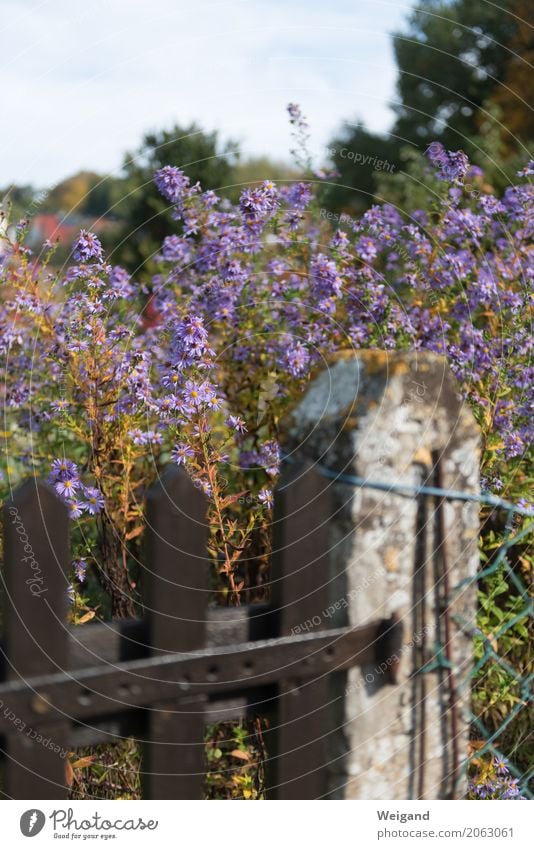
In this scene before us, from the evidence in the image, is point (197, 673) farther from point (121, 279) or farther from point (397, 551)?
point (121, 279)

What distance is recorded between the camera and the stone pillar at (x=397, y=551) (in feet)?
5.98

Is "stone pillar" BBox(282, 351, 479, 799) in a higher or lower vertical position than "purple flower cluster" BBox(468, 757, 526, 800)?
higher

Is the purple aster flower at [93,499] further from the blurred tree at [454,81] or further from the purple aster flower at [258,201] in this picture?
the blurred tree at [454,81]

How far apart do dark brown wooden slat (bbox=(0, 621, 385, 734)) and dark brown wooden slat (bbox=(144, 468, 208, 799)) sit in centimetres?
3

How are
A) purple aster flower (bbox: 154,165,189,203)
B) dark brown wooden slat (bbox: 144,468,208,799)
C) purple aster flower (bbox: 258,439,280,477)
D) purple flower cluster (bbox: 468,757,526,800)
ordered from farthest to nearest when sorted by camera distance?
1. purple aster flower (bbox: 154,165,189,203)
2. purple aster flower (bbox: 258,439,280,477)
3. purple flower cluster (bbox: 468,757,526,800)
4. dark brown wooden slat (bbox: 144,468,208,799)

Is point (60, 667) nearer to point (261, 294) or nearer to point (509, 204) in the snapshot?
point (261, 294)

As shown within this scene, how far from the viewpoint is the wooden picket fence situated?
153cm

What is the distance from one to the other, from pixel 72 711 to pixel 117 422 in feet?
5.43

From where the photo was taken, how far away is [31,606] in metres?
1.55

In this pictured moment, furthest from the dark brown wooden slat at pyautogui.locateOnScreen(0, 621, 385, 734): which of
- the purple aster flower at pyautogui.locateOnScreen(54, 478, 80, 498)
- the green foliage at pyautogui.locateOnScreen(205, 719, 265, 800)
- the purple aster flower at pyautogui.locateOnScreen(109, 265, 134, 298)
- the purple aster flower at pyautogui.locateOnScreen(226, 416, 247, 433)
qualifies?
the purple aster flower at pyautogui.locateOnScreen(109, 265, 134, 298)

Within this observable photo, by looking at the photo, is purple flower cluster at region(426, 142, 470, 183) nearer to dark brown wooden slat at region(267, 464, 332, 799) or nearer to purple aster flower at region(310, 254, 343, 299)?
purple aster flower at region(310, 254, 343, 299)

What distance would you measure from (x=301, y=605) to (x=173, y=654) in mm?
295

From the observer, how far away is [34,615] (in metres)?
1.55

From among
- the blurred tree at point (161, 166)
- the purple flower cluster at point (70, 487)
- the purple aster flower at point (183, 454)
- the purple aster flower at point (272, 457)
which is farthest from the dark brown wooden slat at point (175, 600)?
the blurred tree at point (161, 166)
